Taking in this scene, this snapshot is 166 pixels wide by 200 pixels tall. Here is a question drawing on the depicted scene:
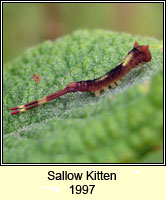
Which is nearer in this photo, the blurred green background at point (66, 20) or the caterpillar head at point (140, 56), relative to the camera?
the caterpillar head at point (140, 56)

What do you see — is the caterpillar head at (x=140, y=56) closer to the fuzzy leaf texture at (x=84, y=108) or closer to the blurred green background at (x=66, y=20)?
the fuzzy leaf texture at (x=84, y=108)

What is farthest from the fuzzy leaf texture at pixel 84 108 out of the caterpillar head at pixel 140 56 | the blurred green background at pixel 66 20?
the blurred green background at pixel 66 20

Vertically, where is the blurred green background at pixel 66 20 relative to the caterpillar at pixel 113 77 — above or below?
above

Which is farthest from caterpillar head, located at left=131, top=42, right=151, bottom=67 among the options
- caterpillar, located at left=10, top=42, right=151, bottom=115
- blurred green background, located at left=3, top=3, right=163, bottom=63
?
blurred green background, located at left=3, top=3, right=163, bottom=63

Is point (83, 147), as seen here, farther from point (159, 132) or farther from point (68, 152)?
point (159, 132)

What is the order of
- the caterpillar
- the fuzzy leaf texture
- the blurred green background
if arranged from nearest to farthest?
the fuzzy leaf texture, the caterpillar, the blurred green background

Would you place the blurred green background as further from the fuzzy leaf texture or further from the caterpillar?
the caterpillar
